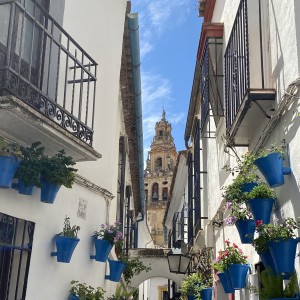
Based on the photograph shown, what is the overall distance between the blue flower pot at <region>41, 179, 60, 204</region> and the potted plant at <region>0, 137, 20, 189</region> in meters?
0.52

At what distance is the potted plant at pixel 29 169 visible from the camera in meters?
4.75

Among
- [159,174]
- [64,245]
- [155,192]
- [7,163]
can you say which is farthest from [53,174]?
[155,192]

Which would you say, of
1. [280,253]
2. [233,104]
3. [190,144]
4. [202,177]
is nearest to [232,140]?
[233,104]

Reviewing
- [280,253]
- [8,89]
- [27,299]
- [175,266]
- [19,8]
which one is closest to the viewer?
[280,253]

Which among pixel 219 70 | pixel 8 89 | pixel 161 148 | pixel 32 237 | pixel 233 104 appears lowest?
pixel 32 237

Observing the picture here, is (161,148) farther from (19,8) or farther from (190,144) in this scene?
(19,8)

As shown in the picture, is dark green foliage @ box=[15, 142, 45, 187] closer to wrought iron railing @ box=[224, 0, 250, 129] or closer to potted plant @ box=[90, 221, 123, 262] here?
wrought iron railing @ box=[224, 0, 250, 129]

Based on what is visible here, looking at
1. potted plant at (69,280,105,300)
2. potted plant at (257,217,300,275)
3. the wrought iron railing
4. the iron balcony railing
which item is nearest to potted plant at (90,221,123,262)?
potted plant at (69,280,105,300)

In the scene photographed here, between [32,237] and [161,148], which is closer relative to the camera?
[32,237]

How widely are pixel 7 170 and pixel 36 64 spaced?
164 centimetres

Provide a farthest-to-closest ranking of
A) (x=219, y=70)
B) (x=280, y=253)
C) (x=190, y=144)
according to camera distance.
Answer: (x=190, y=144) → (x=219, y=70) → (x=280, y=253)

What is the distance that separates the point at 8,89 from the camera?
169 inches

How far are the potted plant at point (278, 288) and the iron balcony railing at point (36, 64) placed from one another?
2.42 meters

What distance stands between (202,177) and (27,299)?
19.4ft
